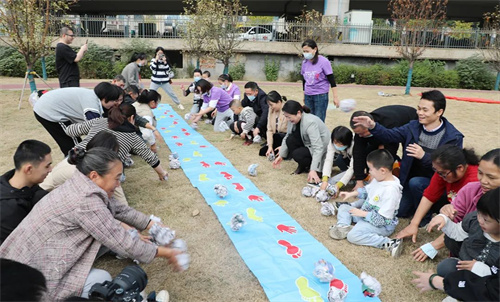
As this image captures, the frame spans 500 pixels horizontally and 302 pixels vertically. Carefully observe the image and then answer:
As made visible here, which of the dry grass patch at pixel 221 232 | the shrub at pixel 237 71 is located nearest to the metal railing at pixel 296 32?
the shrub at pixel 237 71

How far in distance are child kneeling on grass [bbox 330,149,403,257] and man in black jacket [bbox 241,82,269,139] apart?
2862 mm

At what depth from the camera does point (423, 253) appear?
9.16 ft

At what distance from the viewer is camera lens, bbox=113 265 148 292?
6.46 ft

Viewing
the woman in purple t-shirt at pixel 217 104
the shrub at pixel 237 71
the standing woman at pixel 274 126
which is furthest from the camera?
the shrub at pixel 237 71

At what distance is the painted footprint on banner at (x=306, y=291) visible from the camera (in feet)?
7.67

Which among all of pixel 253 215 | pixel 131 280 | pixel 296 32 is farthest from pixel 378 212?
pixel 296 32

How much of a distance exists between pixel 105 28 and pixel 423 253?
19.8m

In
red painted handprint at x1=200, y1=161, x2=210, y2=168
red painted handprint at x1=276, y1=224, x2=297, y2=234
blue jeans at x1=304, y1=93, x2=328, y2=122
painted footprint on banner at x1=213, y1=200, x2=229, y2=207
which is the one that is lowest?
red painted handprint at x1=276, y1=224, x2=297, y2=234

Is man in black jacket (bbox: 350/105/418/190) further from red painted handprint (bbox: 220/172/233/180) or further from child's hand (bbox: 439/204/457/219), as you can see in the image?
red painted handprint (bbox: 220/172/233/180)

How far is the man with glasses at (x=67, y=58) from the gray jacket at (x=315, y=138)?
3.56 metres

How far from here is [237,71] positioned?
55.6ft

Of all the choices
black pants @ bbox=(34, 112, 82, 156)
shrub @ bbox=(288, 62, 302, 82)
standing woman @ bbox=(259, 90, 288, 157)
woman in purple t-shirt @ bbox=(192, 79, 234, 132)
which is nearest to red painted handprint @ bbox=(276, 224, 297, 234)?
standing woman @ bbox=(259, 90, 288, 157)

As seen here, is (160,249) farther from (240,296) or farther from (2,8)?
(2,8)

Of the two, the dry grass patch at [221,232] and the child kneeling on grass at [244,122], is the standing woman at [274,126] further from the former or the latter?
the child kneeling on grass at [244,122]
